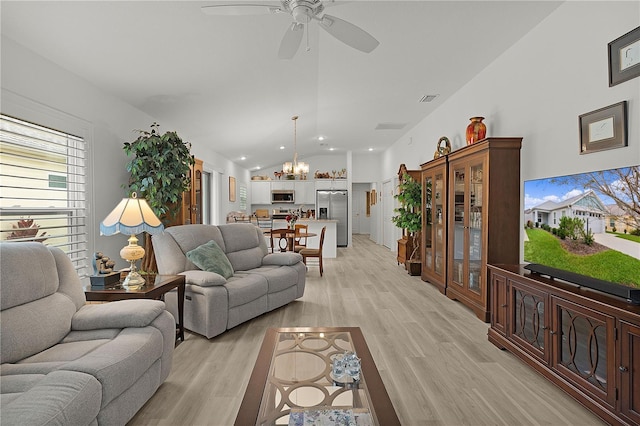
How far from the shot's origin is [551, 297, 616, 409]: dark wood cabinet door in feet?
6.13

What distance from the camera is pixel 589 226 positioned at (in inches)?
91.4

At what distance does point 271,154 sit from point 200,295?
6.91m

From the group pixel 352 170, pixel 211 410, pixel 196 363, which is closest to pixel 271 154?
pixel 352 170

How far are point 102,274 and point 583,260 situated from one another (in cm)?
369

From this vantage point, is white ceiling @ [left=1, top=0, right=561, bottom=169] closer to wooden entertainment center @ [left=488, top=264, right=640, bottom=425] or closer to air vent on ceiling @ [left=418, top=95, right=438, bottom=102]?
air vent on ceiling @ [left=418, top=95, right=438, bottom=102]

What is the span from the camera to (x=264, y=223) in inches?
364

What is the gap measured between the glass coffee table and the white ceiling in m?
2.12

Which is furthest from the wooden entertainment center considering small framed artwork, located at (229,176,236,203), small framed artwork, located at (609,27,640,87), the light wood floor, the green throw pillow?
small framed artwork, located at (229,176,236,203)

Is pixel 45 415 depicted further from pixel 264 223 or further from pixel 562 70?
pixel 264 223

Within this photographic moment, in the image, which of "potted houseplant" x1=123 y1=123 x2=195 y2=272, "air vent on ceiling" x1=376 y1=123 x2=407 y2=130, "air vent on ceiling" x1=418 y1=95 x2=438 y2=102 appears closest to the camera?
"potted houseplant" x1=123 y1=123 x2=195 y2=272

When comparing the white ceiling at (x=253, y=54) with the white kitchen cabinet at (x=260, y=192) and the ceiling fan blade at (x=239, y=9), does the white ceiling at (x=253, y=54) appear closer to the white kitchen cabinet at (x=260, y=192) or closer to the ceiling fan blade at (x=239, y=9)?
the ceiling fan blade at (x=239, y=9)

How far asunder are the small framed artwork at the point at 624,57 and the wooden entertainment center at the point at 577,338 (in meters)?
1.50

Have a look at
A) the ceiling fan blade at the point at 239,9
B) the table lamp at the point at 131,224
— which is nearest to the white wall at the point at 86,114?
the table lamp at the point at 131,224

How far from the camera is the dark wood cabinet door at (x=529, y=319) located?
93.5 inches
